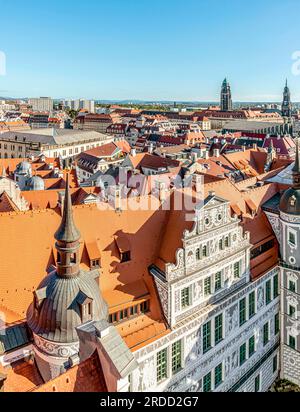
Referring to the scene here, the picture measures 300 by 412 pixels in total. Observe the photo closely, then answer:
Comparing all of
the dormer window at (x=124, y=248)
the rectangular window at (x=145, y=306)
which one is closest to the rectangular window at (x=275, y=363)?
the rectangular window at (x=145, y=306)

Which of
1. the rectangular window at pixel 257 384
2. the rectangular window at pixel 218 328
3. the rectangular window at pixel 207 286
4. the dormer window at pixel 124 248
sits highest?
the dormer window at pixel 124 248

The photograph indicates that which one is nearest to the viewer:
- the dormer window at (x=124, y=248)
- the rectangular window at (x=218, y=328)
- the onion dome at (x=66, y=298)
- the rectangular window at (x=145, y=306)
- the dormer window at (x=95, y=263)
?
the onion dome at (x=66, y=298)

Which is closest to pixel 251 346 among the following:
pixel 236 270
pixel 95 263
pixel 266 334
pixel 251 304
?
pixel 266 334

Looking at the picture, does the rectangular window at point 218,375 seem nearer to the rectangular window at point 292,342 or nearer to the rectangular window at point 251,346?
the rectangular window at point 251,346

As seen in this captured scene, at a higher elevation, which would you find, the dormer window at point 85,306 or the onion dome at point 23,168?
the onion dome at point 23,168

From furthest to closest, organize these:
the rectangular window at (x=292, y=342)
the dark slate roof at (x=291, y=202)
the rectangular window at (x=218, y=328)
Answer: the rectangular window at (x=292, y=342), the dark slate roof at (x=291, y=202), the rectangular window at (x=218, y=328)

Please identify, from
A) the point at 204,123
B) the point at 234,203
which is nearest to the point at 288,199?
the point at 234,203
